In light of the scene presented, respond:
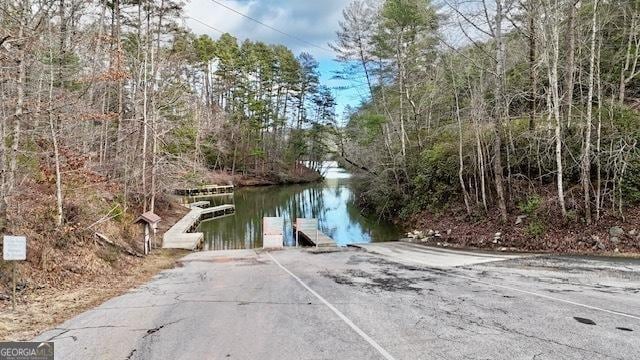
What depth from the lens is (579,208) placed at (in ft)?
44.4

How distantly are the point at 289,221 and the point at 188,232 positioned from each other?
8.13 metres

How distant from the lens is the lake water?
2183 centimetres

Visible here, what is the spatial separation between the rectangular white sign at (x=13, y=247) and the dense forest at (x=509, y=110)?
14152mm

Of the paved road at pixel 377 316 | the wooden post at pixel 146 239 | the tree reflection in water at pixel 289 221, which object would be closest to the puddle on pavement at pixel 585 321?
the paved road at pixel 377 316

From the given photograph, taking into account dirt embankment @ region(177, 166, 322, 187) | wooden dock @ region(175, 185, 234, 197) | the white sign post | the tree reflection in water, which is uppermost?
dirt embankment @ region(177, 166, 322, 187)

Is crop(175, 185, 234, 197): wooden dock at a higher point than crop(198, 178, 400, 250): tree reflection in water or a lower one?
higher

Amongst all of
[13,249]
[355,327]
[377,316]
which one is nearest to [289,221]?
[13,249]

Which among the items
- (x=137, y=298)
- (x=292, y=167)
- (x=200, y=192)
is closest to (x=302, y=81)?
(x=292, y=167)

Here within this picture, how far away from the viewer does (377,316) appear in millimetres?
6195

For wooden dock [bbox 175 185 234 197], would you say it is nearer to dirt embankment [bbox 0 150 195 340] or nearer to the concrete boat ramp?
the concrete boat ramp

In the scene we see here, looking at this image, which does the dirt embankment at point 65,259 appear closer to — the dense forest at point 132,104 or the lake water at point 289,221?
the dense forest at point 132,104

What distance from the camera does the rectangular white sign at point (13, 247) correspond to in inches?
260

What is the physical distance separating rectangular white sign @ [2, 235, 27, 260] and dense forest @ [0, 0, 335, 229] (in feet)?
7.30

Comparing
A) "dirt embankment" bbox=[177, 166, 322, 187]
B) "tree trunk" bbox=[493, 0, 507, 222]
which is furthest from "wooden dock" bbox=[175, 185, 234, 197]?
"tree trunk" bbox=[493, 0, 507, 222]
